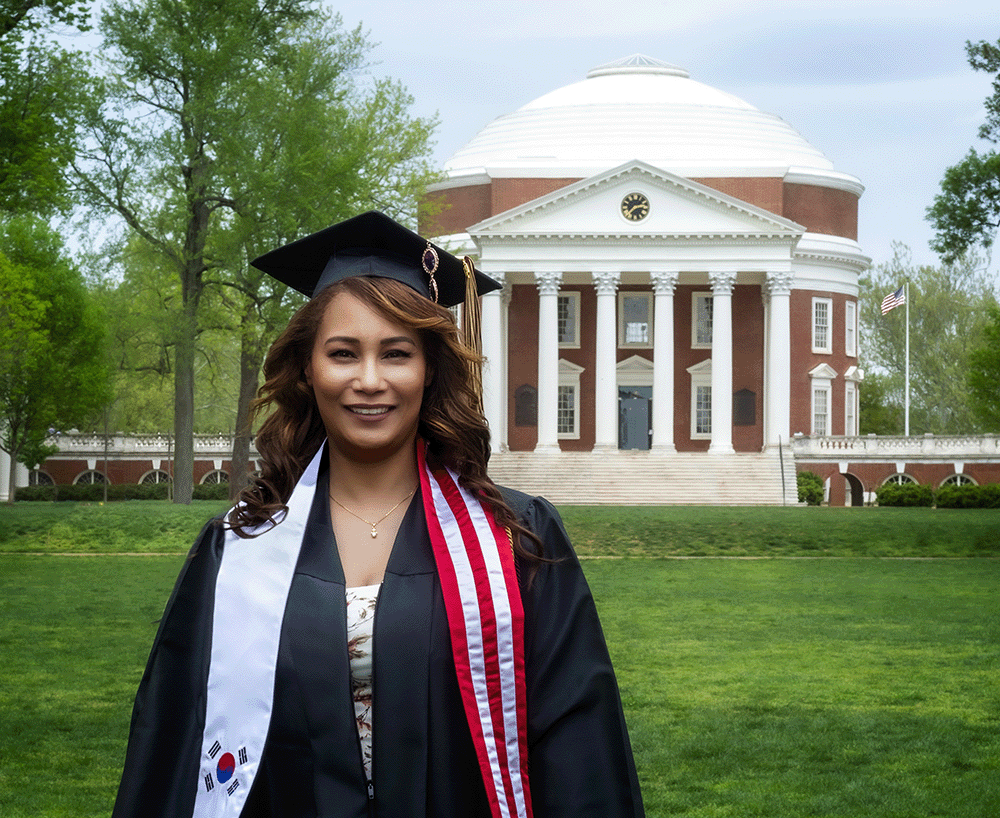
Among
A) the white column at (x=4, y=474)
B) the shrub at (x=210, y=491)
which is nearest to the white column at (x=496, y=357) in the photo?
the shrub at (x=210, y=491)

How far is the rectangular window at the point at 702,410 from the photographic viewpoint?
6197 cm

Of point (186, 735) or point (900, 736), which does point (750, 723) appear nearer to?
point (900, 736)

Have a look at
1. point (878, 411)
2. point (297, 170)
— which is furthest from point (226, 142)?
point (878, 411)

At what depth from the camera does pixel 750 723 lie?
1137cm

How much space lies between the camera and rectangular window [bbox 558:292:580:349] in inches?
2464

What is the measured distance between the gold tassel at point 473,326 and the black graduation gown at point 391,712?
58 cm

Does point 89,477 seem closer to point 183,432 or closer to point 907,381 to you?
point 183,432

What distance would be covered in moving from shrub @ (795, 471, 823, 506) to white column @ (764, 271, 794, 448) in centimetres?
501

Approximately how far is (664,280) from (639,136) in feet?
35.0

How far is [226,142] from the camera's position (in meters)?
38.5

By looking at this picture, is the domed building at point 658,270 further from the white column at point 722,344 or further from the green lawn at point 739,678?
the green lawn at point 739,678

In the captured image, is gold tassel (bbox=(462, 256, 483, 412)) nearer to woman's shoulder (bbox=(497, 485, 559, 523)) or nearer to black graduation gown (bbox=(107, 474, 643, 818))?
woman's shoulder (bbox=(497, 485, 559, 523))

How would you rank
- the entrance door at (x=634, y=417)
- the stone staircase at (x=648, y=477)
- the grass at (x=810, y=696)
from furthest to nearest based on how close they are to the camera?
the entrance door at (x=634, y=417) < the stone staircase at (x=648, y=477) < the grass at (x=810, y=696)

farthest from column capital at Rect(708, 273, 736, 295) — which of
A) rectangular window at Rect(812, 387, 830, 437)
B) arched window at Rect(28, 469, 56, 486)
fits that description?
arched window at Rect(28, 469, 56, 486)
